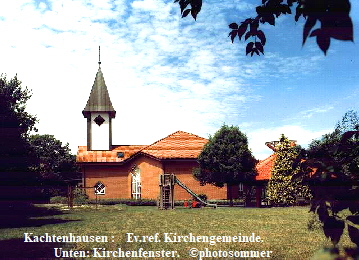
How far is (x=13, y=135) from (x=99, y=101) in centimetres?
2615

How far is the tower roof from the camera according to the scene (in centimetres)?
4747

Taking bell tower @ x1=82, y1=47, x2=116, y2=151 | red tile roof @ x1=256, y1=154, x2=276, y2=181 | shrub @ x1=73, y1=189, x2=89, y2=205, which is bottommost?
shrub @ x1=73, y1=189, x2=89, y2=205

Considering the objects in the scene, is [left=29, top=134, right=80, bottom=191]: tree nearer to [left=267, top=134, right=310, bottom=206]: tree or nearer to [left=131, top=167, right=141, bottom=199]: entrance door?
[left=131, top=167, right=141, bottom=199]: entrance door

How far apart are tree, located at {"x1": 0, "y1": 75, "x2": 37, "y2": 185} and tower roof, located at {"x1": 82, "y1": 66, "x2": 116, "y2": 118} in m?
21.6

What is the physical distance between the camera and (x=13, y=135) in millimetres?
22172

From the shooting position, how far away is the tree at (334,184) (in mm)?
3088

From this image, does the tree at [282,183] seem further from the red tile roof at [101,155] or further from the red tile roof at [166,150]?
the red tile roof at [101,155]

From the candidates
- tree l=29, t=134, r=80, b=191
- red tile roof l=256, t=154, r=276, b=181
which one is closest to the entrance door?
red tile roof l=256, t=154, r=276, b=181

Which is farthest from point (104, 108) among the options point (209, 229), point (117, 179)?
point (209, 229)

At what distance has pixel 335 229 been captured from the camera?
305 cm

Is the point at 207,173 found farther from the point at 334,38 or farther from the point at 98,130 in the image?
the point at 334,38

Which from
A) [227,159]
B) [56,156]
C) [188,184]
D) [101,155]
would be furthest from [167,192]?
[56,156]

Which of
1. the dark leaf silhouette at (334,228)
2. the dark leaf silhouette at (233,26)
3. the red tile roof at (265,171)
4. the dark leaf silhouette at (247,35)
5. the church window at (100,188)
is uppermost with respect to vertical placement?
the dark leaf silhouette at (233,26)

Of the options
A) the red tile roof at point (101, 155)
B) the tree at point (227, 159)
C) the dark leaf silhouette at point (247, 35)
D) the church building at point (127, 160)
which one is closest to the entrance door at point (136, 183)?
the church building at point (127, 160)
